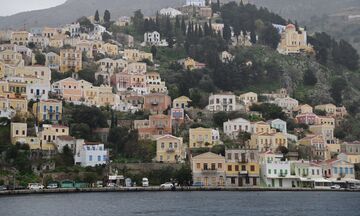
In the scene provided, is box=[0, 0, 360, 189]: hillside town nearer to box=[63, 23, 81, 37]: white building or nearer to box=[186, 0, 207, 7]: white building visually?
box=[63, 23, 81, 37]: white building

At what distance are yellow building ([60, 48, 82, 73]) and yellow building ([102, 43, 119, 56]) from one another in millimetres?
11721

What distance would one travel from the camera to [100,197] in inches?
2584

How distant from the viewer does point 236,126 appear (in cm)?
8788

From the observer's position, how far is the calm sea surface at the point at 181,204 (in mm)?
52625

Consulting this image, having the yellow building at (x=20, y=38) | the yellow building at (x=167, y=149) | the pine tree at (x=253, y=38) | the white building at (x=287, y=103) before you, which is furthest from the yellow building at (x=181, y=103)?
the pine tree at (x=253, y=38)

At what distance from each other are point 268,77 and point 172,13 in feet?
124

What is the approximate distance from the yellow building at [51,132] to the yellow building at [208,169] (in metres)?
14.0

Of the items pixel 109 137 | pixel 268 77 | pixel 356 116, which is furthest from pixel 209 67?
pixel 109 137

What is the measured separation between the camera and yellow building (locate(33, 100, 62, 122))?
8394cm

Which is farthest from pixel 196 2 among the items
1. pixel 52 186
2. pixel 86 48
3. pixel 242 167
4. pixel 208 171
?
pixel 52 186

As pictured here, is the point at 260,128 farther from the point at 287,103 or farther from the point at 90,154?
the point at 90,154

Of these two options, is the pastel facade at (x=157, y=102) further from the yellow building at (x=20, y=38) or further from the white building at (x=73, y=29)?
Result: the white building at (x=73, y=29)

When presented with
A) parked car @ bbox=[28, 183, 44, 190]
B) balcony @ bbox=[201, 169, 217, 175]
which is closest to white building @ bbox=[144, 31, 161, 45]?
balcony @ bbox=[201, 169, 217, 175]

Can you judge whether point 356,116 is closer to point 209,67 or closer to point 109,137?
point 209,67
